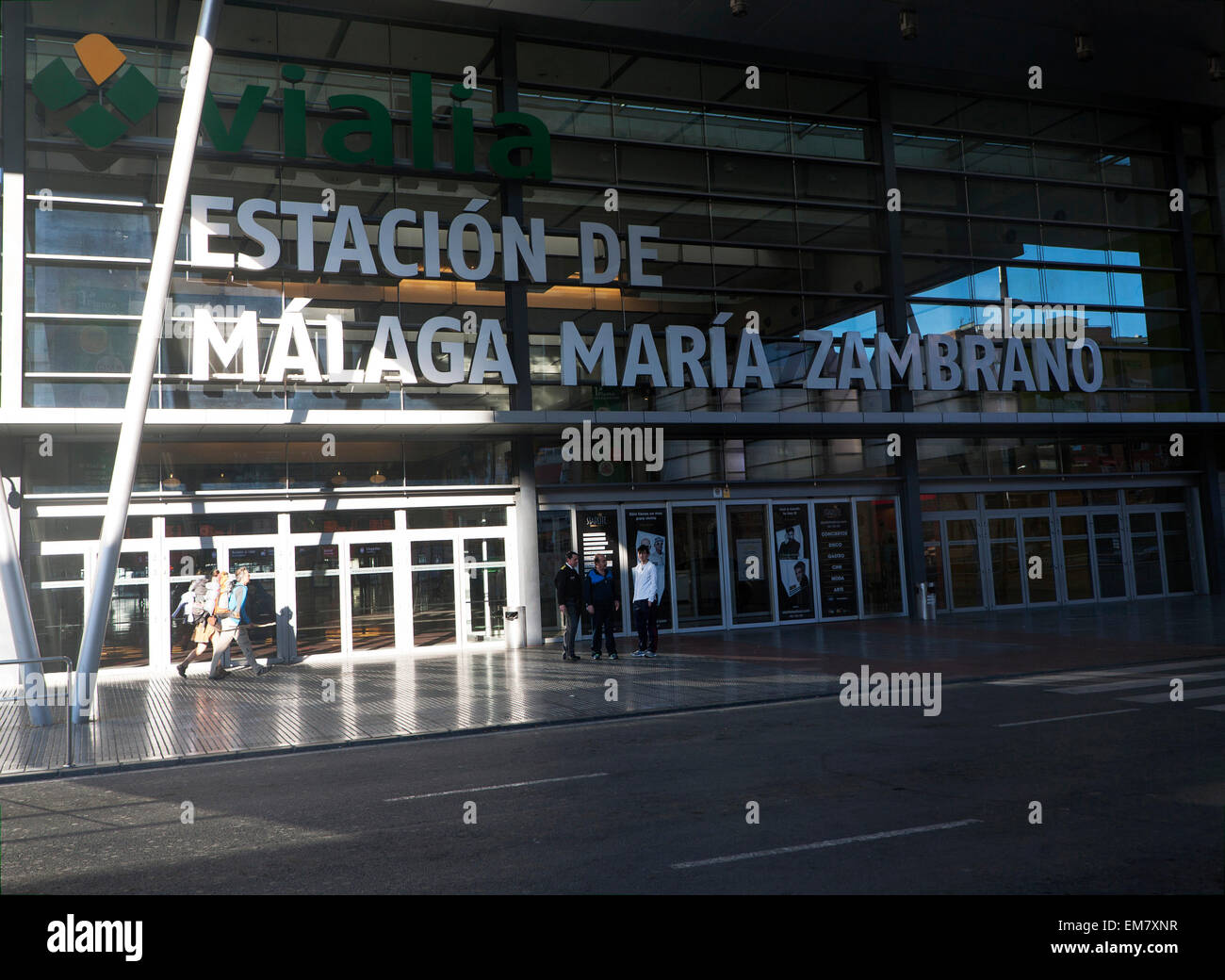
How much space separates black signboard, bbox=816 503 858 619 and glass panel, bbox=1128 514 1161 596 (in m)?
8.85

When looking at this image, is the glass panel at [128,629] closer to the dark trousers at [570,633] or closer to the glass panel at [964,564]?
the dark trousers at [570,633]

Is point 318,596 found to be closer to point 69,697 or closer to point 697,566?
point 697,566

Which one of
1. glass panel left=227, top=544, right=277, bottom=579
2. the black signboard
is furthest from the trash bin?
the black signboard

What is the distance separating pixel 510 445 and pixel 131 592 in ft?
24.9

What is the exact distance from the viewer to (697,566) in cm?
2205

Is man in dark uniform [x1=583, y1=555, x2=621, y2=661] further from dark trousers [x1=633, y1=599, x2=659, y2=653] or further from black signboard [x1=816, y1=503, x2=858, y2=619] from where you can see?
black signboard [x1=816, y1=503, x2=858, y2=619]

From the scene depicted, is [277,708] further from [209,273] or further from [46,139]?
[46,139]

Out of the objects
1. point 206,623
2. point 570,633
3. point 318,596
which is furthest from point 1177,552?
point 206,623

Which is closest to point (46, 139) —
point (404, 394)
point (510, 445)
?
point (404, 394)

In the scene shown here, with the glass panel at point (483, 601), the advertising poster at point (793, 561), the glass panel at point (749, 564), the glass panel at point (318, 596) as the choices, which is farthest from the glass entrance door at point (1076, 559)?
the glass panel at point (318, 596)

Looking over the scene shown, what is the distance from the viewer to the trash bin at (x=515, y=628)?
2034 centimetres

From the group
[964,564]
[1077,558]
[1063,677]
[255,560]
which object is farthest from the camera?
[1077,558]

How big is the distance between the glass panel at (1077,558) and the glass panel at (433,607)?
15815 mm

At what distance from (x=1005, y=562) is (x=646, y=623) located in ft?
39.0
